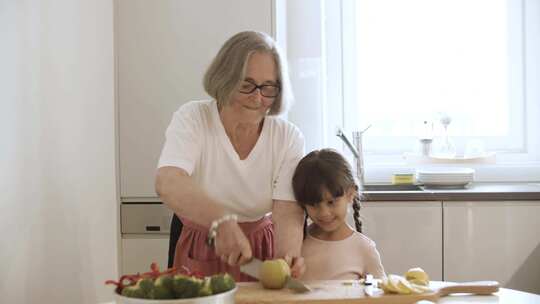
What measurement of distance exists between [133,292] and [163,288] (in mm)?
51

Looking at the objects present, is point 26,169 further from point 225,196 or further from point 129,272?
point 129,272

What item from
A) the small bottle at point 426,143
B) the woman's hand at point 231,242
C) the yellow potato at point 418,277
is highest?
the small bottle at point 426,143

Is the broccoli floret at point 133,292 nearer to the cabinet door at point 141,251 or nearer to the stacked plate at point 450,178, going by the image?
the cabinet door at point 141,251

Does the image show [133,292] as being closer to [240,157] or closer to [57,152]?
[240,157]

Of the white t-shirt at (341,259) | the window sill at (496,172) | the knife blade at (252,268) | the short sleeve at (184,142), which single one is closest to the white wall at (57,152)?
the short sleeve at (184,142)

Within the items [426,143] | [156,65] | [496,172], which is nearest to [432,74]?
[426,143]

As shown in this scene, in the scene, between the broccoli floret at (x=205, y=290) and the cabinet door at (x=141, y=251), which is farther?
the cabinet door at (x=141, y=251)

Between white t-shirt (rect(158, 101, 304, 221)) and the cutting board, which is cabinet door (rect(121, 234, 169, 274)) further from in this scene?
the cutting board

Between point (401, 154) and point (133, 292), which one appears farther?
point (401, 154)

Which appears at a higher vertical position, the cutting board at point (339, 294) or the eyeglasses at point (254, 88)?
the eyeglasses at point (254, 88)

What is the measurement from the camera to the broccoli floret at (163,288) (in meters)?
1.18

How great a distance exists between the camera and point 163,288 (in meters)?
1.19

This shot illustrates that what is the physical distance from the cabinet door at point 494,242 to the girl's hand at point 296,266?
1234 millimetres

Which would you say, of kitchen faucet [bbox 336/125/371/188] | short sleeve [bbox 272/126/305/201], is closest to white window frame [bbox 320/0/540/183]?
kitchen faucet [bbox 336/125/371/188]
